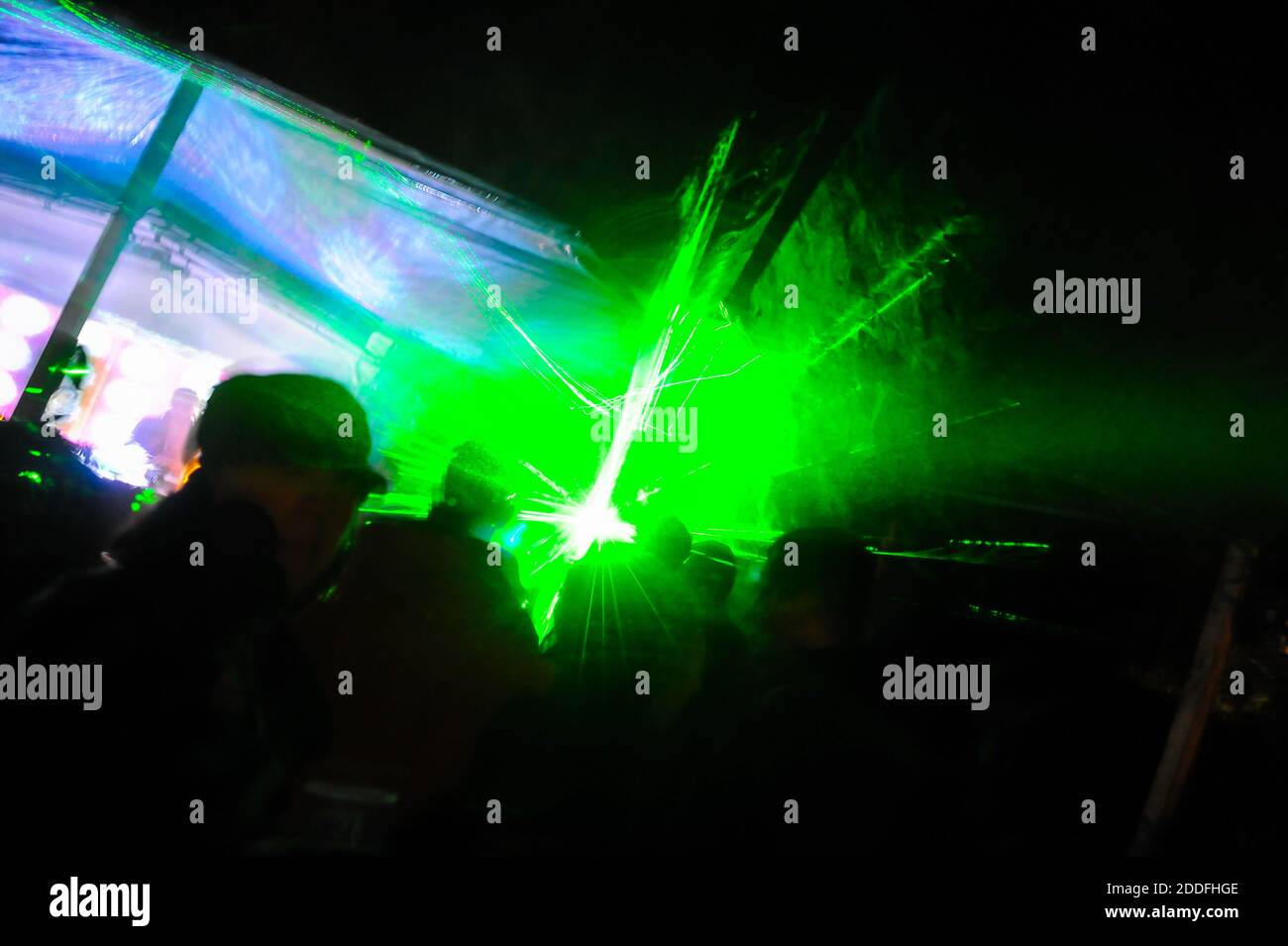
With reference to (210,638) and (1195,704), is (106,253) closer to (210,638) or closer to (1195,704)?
(210,638)

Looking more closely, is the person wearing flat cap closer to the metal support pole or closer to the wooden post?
the metal support pole

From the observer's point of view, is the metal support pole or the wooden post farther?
the metal support pole

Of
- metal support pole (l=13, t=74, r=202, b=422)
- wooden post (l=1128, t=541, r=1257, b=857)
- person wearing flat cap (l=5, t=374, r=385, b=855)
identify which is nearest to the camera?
person wearing flat cap (l=5, t=374, r=385, b=855)

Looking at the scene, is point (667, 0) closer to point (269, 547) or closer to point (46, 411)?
point (269, 547)

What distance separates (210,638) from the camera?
1473mm

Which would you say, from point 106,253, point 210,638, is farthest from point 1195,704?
point 106,253

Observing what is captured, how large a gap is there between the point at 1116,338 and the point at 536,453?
3102 mm

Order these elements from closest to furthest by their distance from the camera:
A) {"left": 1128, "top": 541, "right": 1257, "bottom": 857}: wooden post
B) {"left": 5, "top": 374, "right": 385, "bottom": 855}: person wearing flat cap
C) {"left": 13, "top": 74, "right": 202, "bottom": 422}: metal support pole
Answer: {"left": 5, "top": 374, "right": 385, "bottom": 855}: person wearing flat cap
{"left": 1128, "top": 541, "right": 1257, "bottom": 857}: wooden post
{"left": 13, "top": 74, "right": 202, "bottom": 422}: metal support pole

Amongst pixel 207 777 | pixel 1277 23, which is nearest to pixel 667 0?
pixel 1277 23

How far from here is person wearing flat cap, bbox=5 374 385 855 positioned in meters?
1.35

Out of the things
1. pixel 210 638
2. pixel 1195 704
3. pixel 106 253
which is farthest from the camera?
pixel 106 253

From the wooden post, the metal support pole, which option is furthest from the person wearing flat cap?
the wooden post

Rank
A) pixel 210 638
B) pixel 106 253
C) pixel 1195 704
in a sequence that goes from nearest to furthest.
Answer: pixel 210 638, pixel 1195 704, pixel 106 253

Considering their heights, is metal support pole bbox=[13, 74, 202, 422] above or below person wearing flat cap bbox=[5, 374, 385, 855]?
above
